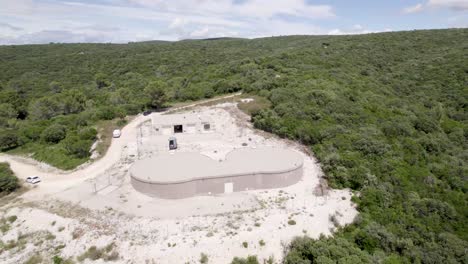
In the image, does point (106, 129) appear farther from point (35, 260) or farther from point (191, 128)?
point (35, 260)

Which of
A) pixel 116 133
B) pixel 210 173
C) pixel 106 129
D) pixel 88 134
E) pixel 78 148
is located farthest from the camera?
pixel 106 129

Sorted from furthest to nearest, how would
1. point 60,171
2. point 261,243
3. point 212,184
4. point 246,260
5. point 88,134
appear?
point 88,134 → point 60,171 → point 212,184 → point 261,243 → point 246,260

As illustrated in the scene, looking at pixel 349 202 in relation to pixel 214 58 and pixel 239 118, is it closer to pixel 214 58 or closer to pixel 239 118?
pixel 239 118

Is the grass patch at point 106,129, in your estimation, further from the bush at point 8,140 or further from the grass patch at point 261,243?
the grass patch at point 261,243

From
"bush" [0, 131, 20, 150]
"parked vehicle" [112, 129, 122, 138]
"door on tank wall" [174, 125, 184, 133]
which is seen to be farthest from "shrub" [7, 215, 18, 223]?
"bush" [0, 131, 20, 150]

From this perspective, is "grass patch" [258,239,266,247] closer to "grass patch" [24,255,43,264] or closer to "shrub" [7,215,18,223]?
"grass patch" [24,255,43,264]

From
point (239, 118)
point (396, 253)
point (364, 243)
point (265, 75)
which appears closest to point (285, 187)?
point (364, 243)

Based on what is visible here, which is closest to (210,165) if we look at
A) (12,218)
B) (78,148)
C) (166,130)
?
(166,130)

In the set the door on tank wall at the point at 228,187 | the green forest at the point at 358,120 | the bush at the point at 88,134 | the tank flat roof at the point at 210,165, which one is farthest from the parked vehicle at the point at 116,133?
the door on tank wall at the point at 228,187
